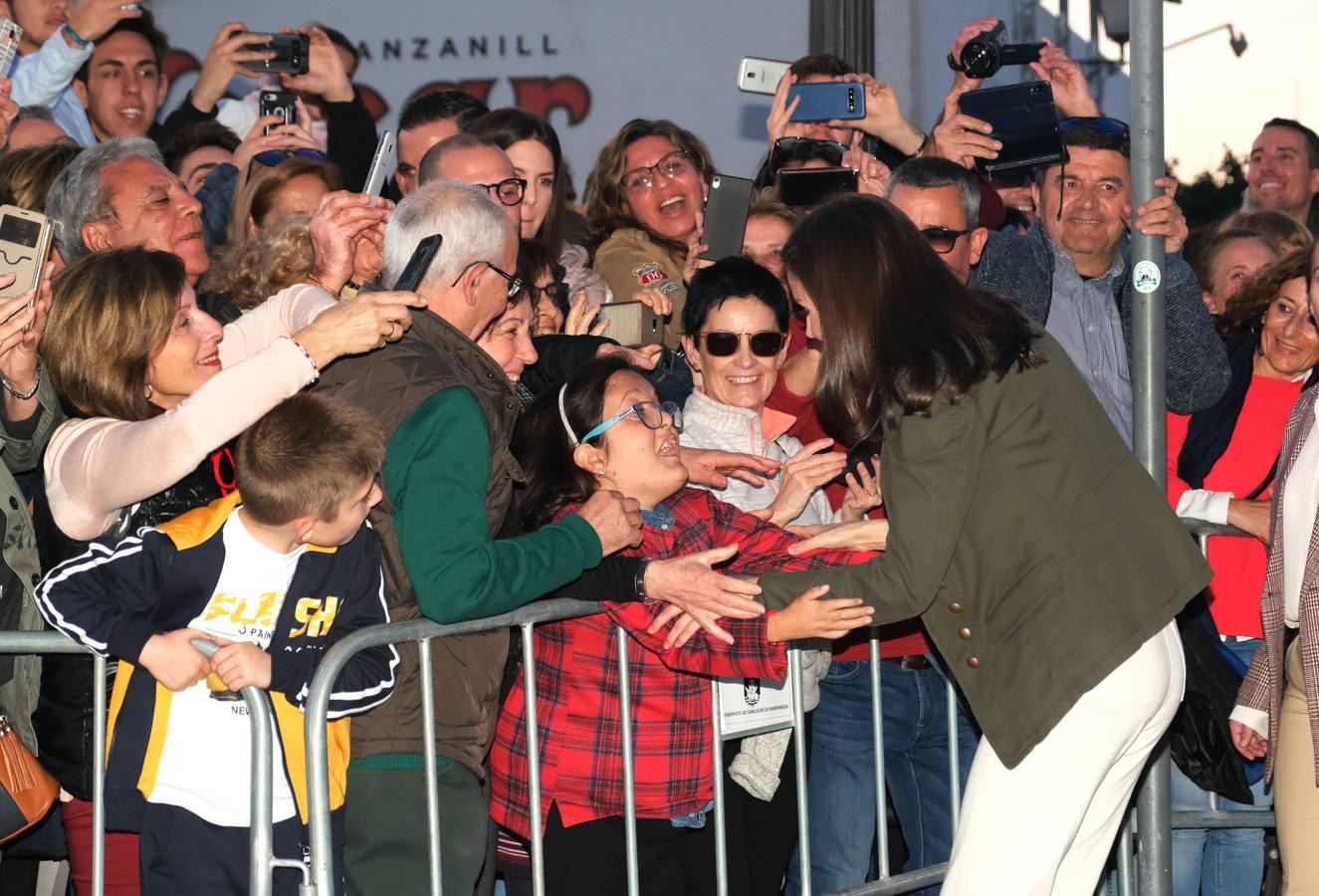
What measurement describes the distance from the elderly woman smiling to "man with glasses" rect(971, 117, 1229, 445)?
826 mm

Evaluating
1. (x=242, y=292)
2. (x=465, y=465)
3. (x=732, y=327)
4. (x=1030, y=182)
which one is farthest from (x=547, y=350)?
(x=1030, y=182)

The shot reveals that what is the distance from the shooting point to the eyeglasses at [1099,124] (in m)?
5.62

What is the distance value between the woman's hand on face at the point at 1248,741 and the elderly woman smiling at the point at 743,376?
48.3 inches

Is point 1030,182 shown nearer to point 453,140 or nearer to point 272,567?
point 453,140

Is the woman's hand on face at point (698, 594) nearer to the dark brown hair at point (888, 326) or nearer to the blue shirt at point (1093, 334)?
the dark brown hair at point (888, 326)

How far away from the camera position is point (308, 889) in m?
3.59

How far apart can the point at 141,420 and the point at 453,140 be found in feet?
5.69

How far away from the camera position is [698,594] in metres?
4.08

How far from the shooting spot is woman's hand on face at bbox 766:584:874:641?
13.0 feet

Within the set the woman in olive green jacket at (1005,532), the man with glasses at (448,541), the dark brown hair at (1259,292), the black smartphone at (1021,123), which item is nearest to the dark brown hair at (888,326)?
the woman in olive green jacket at (1005,532)

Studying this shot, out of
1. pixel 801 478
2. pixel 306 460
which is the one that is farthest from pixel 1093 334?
pixel 306 460

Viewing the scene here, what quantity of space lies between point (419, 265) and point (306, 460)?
2.04 ft

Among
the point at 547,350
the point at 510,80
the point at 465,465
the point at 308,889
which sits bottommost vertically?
the point at 308,889

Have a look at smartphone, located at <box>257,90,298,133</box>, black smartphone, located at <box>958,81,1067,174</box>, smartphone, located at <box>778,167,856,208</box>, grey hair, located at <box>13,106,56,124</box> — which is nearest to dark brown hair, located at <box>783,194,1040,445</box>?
black smartphone, located at <box>958,81,1067,174</box>
